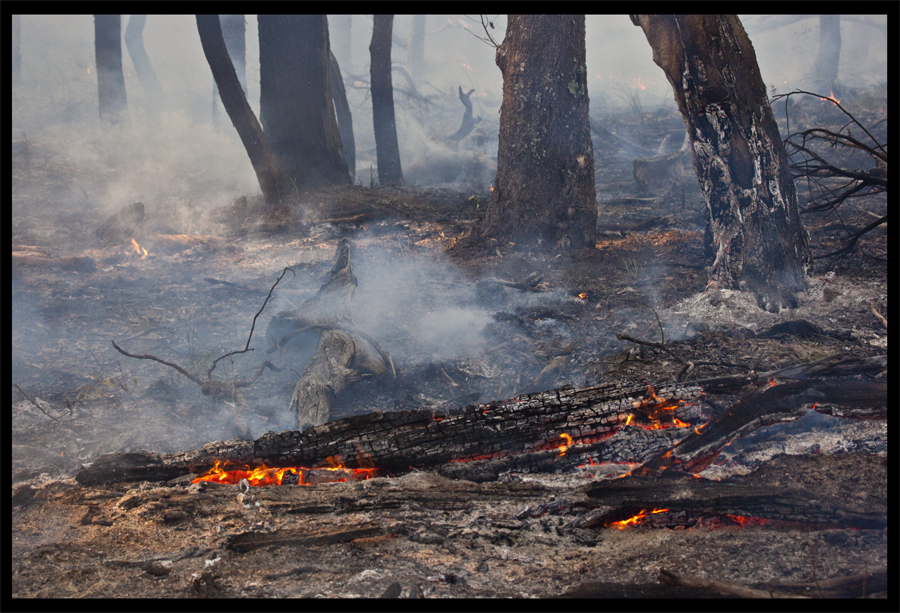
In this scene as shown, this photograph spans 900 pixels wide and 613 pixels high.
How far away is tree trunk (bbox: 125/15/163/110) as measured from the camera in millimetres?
17719

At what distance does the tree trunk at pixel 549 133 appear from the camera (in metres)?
5.88

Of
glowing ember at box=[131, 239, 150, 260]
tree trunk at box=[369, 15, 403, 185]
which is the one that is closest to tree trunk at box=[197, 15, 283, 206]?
glowing ember at box=[131, 239, 150, 260]

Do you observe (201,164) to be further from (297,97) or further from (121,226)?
(121,226)

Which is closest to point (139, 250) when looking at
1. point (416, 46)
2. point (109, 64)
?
point (109, 64)

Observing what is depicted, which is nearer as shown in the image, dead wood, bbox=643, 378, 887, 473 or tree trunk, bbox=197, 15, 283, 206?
dead wood, bbox=643, 378, 887, 473

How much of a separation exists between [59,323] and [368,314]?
297 cm

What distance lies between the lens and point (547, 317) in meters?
4.71

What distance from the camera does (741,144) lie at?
4.20 m

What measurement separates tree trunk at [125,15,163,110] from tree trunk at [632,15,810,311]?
60.0 feet

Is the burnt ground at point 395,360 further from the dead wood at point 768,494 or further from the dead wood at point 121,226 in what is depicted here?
the dead wood at point 121,226

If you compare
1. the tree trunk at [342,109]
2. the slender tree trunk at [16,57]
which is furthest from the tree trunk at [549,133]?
the slender tree trunk at [16,57]

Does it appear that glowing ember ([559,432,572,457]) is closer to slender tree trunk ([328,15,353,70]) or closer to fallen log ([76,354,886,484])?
fallen log ([76,354,886,484])
